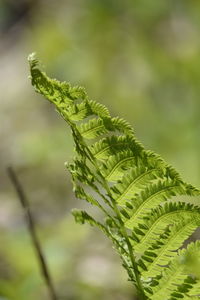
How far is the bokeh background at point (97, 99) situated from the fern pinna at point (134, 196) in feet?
4.02

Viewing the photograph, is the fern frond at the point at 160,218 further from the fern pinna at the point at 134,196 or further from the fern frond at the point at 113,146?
the fern frond at the point at 113,146

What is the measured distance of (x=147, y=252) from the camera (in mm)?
1197

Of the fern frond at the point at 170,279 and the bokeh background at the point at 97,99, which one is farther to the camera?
the bokeh background at the point at 97,99

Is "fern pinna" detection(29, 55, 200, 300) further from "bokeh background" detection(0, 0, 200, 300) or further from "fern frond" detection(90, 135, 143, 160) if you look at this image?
"bokeh background" detection(0, 0, 200, 300)

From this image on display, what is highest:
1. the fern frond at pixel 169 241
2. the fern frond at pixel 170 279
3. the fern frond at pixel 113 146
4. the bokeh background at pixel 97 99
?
the bokeh background at pixel 97 99

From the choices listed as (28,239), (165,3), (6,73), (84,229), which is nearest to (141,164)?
(28,239)

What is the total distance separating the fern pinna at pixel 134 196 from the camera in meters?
1.16

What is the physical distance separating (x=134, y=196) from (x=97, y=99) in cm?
399

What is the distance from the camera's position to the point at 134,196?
3.90 feet

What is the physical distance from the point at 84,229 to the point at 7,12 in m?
4.60

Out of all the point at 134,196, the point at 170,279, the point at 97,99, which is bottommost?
the point at 170,279

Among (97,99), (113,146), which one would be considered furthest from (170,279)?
(97,99)

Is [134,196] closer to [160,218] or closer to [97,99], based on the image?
[160,218]

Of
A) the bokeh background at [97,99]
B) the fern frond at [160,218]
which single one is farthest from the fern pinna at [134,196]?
the bokeh background at [97,99]
